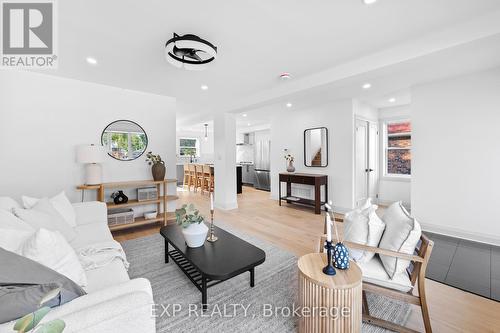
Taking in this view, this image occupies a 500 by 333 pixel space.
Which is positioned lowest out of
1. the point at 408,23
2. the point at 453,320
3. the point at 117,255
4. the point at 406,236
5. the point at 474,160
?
the point at 453,320

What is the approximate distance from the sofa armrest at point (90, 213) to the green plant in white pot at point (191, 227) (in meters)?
1.23

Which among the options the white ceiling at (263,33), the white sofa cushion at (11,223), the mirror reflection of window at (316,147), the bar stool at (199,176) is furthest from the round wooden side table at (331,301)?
the bar stool at (199,176)

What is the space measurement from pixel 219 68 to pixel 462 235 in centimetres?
442

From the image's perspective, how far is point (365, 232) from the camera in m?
1.69

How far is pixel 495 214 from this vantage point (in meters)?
3.03

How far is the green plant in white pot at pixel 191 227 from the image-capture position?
2.02 metres

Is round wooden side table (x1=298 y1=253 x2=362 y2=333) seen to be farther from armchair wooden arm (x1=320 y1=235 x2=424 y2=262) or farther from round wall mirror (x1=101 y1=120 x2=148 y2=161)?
round wall mirror (x1=101 y1=120 x2=148 y2=161)

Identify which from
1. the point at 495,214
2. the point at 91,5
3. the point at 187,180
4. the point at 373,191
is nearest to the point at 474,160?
the point at 495,214

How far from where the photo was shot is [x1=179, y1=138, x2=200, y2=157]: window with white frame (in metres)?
9.50

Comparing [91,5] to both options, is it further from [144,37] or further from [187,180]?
[187,180]

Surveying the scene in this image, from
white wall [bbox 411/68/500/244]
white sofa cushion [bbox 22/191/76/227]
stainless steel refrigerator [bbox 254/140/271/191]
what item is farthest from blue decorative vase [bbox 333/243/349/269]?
stainless steel refrigerator [bbox 254/140/271/191]

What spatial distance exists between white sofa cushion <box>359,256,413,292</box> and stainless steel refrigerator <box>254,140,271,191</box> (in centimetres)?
633

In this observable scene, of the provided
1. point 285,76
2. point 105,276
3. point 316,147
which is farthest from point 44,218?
point 316,147

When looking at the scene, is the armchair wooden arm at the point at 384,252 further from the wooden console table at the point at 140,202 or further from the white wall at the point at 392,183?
the white wall at the point at 392,183
